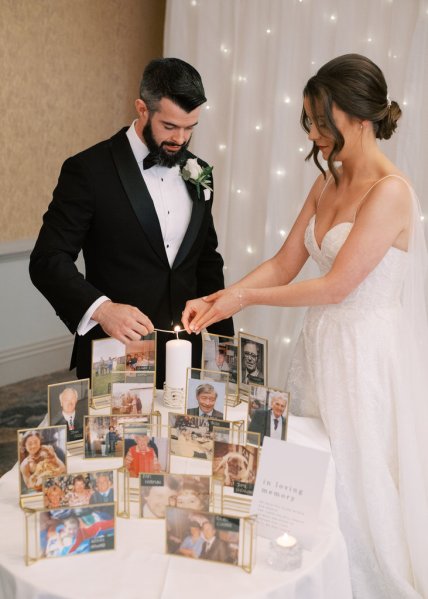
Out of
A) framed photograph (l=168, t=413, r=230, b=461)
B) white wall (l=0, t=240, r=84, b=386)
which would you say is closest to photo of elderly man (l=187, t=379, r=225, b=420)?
framed photograph (l=168, t=413, r=230, b=461)

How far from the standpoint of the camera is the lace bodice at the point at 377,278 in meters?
2.28

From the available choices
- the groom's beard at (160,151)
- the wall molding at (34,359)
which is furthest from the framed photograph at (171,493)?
the wall molding at (34,359)

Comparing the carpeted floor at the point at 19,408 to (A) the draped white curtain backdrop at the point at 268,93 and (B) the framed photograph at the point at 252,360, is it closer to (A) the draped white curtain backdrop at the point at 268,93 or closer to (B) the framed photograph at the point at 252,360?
(A) the draped white curtain backdrop at the point at 268,93

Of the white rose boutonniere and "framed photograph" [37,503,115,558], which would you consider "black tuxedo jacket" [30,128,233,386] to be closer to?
the white rose boutonniere

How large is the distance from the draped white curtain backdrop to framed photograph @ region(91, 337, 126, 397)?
2.12 metres

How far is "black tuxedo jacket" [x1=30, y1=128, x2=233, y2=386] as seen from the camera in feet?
8.03

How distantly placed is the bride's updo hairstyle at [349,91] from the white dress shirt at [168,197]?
0.64 meters

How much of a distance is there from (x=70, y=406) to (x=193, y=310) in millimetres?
628

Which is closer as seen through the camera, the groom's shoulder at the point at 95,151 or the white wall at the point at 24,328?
the groom's shoulder at the point at 95,151

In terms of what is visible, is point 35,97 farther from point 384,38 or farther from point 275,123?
point 384,38

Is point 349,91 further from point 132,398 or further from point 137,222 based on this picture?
point 132,398

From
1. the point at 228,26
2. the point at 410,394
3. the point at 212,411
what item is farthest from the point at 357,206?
the point at 228,26

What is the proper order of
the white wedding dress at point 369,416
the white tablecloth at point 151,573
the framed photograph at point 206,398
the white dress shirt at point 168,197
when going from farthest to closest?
1. the white dress shirt at point 168,197
2. the white wedding dress at point 369,416
3. the framed photograph at point 206,398
4. the white tablecloth at point 151,573

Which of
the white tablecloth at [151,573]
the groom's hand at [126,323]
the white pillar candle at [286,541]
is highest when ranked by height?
the groom's hand at [126,323]
